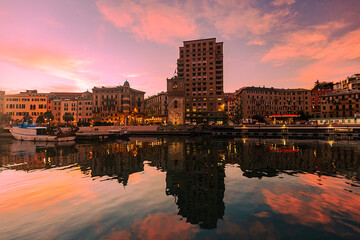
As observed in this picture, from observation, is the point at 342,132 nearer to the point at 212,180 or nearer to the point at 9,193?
the point at 212,180

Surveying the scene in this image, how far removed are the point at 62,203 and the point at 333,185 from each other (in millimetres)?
22358

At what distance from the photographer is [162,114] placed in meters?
122

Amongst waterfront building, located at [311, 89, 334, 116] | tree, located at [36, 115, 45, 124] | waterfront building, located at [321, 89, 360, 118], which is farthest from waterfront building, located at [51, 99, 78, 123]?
waterfront building, located at [311, 89, 334, 116]

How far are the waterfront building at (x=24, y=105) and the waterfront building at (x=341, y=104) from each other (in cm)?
18012

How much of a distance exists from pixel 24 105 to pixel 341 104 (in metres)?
196

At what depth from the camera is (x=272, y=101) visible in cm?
12531

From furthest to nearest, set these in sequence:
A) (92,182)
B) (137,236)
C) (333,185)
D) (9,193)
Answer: (92,182), (333,185), (9,193), (137,236)

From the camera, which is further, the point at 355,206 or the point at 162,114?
→ the point at 162,114

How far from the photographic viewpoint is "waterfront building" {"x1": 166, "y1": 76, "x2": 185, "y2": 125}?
97.6 metres

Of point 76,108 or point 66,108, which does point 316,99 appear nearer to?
point 76,108

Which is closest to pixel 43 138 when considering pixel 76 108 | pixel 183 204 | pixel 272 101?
pixel 183 204

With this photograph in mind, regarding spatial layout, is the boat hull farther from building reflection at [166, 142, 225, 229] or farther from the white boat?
building reflection at [166, 142, 225, 229]

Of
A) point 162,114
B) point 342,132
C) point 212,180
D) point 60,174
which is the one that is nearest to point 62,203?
point 60,174

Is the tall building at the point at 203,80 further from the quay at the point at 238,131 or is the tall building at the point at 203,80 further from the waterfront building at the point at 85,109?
the waterfront building at the point at 85,109
